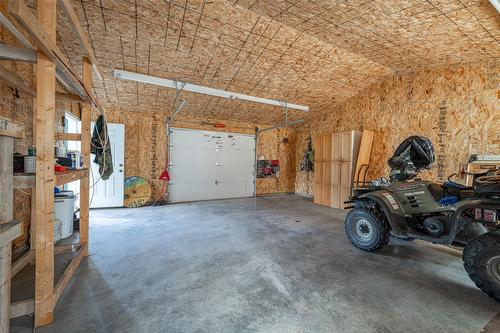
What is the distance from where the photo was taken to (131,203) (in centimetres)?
559

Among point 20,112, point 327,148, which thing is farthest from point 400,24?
point 20,112

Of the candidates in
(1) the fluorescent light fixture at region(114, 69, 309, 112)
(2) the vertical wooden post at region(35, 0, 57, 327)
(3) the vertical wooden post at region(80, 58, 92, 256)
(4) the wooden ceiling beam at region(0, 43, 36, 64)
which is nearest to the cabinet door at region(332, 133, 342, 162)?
(1) the fluorescent light fixture at region(114, 69, 309, 112)

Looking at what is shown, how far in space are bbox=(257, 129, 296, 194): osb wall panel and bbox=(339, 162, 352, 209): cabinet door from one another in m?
2.74

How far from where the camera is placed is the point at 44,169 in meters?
1.51

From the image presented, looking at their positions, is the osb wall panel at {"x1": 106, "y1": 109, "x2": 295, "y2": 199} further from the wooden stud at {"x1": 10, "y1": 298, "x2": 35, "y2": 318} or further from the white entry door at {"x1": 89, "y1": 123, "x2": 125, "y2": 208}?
the wooden stud at {"x1": 10, "y1": 298, "x2": 35, "y2": 318}

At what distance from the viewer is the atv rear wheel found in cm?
291

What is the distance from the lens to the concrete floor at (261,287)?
5.37ft

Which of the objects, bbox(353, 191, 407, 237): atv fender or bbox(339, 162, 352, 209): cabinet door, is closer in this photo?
bbox(353, 191, 407, 237): atv fender

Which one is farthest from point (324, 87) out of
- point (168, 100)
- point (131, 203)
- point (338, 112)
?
point (131, 203)

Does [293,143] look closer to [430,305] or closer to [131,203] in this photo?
[131,203]

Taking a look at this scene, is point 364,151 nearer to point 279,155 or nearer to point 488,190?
point 279,155

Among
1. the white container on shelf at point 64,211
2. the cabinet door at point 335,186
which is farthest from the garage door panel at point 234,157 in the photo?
the white container on shelf at point 64,211

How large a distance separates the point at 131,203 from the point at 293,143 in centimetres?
589

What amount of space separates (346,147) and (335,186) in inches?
44.3
